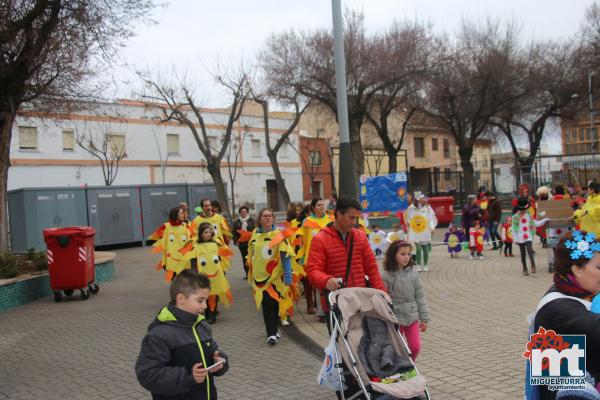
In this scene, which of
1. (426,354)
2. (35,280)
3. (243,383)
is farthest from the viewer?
(35,280)

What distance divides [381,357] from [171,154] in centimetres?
3628

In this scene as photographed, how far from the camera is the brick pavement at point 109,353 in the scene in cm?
568

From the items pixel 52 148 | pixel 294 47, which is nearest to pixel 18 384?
pixel 294 47

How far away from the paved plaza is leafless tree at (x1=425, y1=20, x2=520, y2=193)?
1833cm

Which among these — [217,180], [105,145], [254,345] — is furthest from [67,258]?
[105,145]

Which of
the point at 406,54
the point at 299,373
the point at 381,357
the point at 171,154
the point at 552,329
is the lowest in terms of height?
the point at 299,373

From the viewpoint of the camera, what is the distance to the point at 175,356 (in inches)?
126

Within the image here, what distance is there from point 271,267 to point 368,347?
3.32 m

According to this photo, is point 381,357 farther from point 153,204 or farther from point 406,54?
point 406,54

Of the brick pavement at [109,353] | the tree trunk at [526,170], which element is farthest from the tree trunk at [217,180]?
the brick pavement at [109,353]

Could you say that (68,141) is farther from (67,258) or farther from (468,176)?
(67,258)

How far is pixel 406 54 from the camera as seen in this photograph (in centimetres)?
2628

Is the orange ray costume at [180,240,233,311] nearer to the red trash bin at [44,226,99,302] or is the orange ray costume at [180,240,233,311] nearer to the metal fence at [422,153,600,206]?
the red trash bin at [44,226,99,302]

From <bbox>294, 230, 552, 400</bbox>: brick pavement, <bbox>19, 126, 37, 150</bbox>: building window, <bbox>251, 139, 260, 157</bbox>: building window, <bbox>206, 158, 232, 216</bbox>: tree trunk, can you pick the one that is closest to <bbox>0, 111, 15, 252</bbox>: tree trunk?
<bbox>294, 230, 552, 400</bbox>: brick pavement
